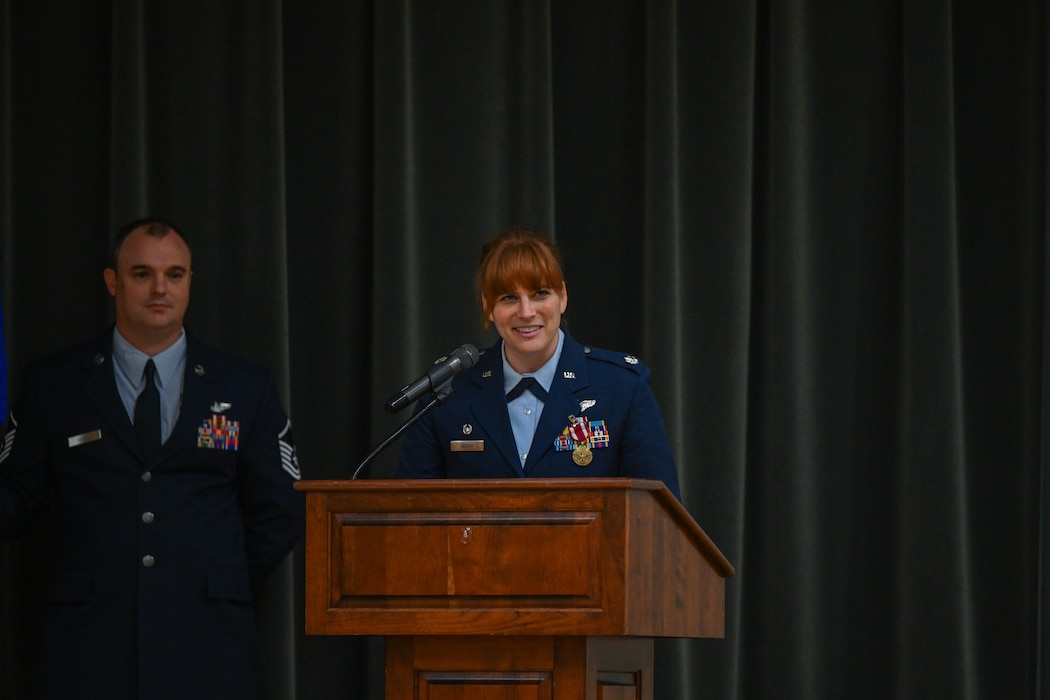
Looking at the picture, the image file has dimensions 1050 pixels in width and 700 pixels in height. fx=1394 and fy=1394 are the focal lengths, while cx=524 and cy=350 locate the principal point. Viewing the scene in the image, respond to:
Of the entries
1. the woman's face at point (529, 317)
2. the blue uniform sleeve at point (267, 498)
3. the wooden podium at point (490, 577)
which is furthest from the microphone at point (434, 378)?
the blue uniform sleeve at point (267, 498)

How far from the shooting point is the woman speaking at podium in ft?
9.57

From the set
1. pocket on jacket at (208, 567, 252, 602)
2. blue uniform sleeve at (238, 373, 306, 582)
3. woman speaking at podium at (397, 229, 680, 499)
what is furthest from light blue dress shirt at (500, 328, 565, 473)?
pocket on jacket at (208, 567, 252, 602)

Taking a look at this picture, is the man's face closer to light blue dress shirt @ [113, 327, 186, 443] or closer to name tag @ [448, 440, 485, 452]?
light blue dress shirt @ [113, 327, 186, 443]

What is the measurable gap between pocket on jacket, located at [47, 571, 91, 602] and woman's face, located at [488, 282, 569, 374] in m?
1.33

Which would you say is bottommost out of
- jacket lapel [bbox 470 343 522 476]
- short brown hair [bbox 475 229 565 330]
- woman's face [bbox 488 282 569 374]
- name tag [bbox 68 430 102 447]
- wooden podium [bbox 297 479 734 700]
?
wooden podium [bbox 297 479 734 700]

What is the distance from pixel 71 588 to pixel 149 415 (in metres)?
0.47

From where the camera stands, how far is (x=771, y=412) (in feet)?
13.5

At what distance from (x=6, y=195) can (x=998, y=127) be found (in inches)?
117

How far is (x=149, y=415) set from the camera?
3576 millimetres

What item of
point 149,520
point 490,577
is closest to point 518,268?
point 490,577

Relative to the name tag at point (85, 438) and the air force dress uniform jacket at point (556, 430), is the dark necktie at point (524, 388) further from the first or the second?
the name tag at point (85, 438)

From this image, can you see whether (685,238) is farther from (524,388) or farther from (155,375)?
(155,375)

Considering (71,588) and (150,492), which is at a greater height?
(150,492)

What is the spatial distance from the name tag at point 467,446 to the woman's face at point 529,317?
22 cm
